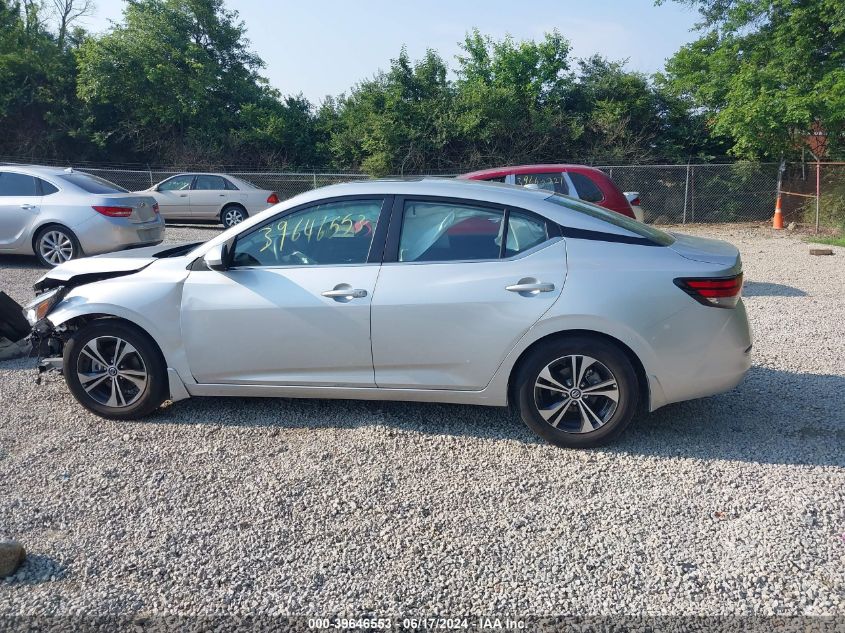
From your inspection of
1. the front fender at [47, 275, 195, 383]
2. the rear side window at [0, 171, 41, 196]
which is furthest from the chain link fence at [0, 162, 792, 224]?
the front fender at [47, 275, 195, 383]

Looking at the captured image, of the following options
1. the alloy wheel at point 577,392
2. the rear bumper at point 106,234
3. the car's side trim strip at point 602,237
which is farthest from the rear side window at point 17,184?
the alloy wheel at point 577,392

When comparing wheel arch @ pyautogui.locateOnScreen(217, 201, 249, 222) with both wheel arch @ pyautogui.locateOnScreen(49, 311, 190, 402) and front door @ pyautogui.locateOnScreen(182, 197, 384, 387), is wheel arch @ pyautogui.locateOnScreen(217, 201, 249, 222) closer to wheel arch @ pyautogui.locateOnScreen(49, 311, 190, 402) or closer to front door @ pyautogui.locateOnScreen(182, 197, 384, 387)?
wheel arch @ pyautogui.locateOnScreen(49, 311, 190, 402)

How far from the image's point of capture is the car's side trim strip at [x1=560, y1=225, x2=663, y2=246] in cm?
446

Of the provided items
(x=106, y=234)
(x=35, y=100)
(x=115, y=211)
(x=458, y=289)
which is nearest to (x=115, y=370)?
(x=458, y=289)

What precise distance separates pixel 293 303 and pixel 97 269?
167cm

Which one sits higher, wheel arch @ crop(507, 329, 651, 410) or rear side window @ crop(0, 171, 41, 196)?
rear side window @ crop(0, 171, 41, 196)

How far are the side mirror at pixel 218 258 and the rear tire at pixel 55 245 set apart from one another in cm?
721

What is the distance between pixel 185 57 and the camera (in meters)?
25.3

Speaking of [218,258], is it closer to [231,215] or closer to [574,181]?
[574,181]

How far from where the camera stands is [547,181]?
33.3 ft

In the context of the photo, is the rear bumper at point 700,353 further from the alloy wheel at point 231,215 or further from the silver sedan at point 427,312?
the alloy wheel at point 231,215

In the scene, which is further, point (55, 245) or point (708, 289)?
point (55, 245)

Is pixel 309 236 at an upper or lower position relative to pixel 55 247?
upper

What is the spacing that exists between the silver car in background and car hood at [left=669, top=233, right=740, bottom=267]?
873 cm
